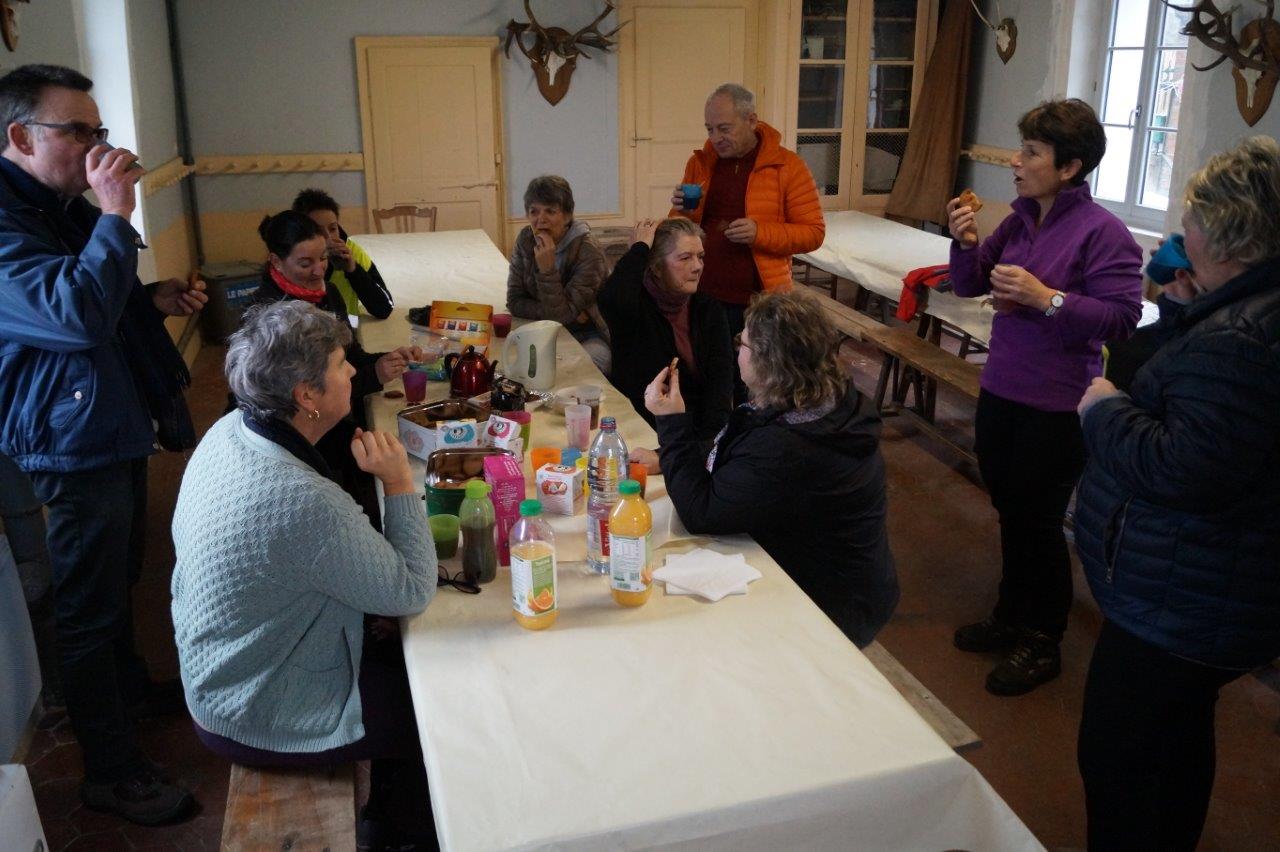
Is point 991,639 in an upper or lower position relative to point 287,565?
lower

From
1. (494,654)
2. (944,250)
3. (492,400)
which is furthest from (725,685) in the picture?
(944,250)

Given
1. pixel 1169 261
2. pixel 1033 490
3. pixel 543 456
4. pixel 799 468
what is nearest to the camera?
pixel 1169 261

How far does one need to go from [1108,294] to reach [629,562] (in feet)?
5.22

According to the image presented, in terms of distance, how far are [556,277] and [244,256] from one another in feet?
15.5

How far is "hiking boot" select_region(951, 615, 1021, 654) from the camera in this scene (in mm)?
3145

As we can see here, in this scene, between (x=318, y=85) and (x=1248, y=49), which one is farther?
(x=318, y=85)

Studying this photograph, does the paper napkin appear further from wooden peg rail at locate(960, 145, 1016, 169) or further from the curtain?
the curtain

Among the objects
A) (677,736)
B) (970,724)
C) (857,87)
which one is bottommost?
(970,724)

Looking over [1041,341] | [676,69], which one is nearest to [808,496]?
[1041,341]

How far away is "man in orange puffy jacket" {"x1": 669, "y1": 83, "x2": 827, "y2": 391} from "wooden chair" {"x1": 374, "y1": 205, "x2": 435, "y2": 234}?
12.3ft

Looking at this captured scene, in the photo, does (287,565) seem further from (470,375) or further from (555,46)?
(555,46)

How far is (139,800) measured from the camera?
7.72 feet

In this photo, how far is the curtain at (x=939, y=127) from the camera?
24.9 ft

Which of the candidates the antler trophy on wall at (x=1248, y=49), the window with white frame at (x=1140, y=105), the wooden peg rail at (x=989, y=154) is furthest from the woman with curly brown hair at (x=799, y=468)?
the wooden peg rail at (x=989, y=154)
